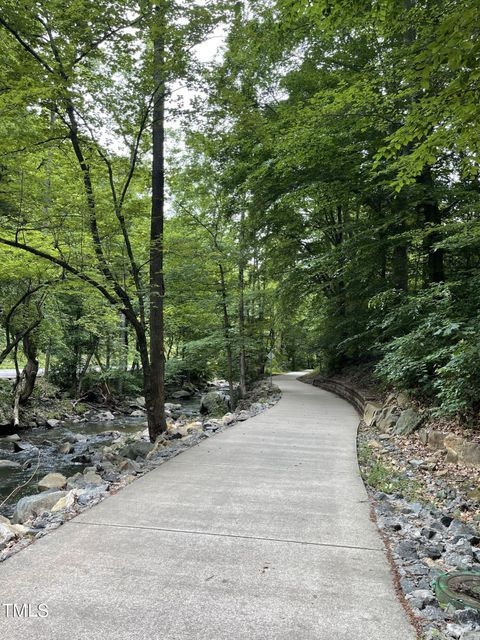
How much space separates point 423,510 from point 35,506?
13.3ft

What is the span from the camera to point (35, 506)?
15.3ft

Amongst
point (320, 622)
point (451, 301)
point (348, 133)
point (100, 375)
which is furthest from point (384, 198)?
point (100, 375)

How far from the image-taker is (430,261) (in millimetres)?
8125

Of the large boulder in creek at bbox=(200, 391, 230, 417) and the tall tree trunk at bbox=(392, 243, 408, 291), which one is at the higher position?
the tall tree trunk at bbox=(392, 243, 408, 291)

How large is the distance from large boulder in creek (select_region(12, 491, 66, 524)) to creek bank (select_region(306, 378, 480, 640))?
11.4 ft

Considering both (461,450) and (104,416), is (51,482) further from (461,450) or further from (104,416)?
(104,416)

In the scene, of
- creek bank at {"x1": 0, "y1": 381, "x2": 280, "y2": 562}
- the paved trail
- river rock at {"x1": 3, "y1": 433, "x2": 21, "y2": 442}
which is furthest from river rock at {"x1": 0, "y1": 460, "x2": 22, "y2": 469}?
the paved trail

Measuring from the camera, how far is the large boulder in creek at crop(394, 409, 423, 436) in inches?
260

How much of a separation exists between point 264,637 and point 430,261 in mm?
7532

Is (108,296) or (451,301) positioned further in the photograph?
(108,296)

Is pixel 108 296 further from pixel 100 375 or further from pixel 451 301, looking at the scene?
pixel 100 375

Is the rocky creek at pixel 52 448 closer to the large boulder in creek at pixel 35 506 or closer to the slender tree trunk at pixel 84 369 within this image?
the large boulder in creek at pixel 35 506

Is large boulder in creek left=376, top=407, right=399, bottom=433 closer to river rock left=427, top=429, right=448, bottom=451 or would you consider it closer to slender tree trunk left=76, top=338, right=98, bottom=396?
river rock left=427, top=429, right=448, bottom=451

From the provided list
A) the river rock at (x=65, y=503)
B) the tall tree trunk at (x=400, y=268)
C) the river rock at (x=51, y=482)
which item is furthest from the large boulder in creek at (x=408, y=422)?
the river rock at (x=51, y=482)
